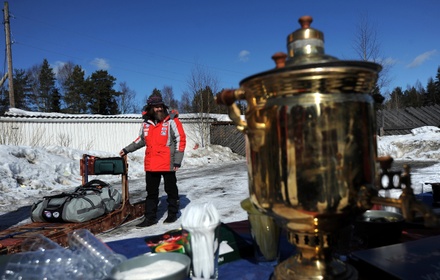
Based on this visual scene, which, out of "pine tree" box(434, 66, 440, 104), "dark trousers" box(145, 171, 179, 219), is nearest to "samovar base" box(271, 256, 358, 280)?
"dark trousers" box(145, 171, 179, 219)

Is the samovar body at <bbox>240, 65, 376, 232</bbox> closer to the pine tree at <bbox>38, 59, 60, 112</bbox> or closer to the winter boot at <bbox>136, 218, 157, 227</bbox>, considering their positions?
the winter boot at <bbox>136, 218, 157, 227</bbox>

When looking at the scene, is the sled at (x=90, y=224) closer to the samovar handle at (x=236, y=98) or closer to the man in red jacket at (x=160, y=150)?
the man in red jacket at (x=160, y=150)

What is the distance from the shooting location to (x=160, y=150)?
4.17 metres

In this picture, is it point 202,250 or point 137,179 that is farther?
point 137,179

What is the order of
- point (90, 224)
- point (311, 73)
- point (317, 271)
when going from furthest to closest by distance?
point (90, 224) < point (317, 271) < point (311, 73)

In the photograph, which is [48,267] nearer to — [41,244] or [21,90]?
[41,244]

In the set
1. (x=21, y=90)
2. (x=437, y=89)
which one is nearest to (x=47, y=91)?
(x=21, y=90)

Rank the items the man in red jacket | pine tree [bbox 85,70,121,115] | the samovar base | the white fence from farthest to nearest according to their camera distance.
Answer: pine tree [bbox 85,70,121,115]
the white fence
the man in red jacket
the samovar base

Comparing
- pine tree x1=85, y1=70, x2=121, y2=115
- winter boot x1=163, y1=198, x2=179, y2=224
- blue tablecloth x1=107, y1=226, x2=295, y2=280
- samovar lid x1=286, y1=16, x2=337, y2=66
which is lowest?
winter boot x1=163, y1=198, x2=179, y2=224

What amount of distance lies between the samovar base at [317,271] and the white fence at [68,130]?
14.8 metres

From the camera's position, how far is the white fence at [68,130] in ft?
42.8

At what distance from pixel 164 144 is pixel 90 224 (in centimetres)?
137

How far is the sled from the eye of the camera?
10.4ft

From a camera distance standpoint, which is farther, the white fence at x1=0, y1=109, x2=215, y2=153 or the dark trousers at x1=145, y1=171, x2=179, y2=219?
the white fence at x1=0, y1=109, x2=215, y2=153
